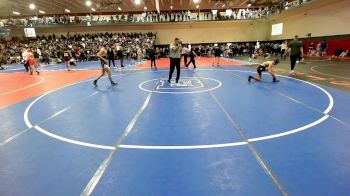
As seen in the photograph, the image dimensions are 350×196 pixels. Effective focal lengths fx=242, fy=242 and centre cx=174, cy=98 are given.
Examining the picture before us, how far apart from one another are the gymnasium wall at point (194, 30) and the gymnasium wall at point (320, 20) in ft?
17.7

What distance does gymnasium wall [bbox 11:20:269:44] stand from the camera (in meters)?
34.5

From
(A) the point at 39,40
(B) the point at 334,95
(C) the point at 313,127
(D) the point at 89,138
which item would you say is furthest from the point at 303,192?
(A) the point at 39,40

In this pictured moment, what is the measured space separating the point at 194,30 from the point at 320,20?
16.5 m

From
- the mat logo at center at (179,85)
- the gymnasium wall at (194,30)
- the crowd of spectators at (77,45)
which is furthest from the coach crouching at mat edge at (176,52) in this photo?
the gymnasium wall at (194,30)

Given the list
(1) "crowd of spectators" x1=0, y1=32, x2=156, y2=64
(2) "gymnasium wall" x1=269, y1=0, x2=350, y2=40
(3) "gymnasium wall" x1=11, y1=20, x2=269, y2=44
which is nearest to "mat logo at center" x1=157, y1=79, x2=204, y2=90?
(1) "crowd of spectators" x1=0, y1=32, x2=156, y2=64

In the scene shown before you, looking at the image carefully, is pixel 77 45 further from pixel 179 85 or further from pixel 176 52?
pixel 179 85

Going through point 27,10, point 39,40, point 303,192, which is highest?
point 27,10

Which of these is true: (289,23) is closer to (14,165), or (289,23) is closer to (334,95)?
(334,95)

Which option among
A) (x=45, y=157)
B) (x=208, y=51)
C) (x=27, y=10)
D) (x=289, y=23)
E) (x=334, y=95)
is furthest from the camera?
(x=27, y=10)

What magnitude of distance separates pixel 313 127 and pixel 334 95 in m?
3.36

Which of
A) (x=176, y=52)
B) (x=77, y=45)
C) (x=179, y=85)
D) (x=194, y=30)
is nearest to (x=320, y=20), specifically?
(x=194, y=30)

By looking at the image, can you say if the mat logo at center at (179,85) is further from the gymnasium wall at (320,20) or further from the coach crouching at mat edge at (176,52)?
the gymnasium wall at (320,20)

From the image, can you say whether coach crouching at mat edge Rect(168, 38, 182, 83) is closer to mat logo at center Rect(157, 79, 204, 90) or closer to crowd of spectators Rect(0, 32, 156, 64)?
mat logo at center Rect(157, 79, 204, 90)

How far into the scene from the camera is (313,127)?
4.78 m
